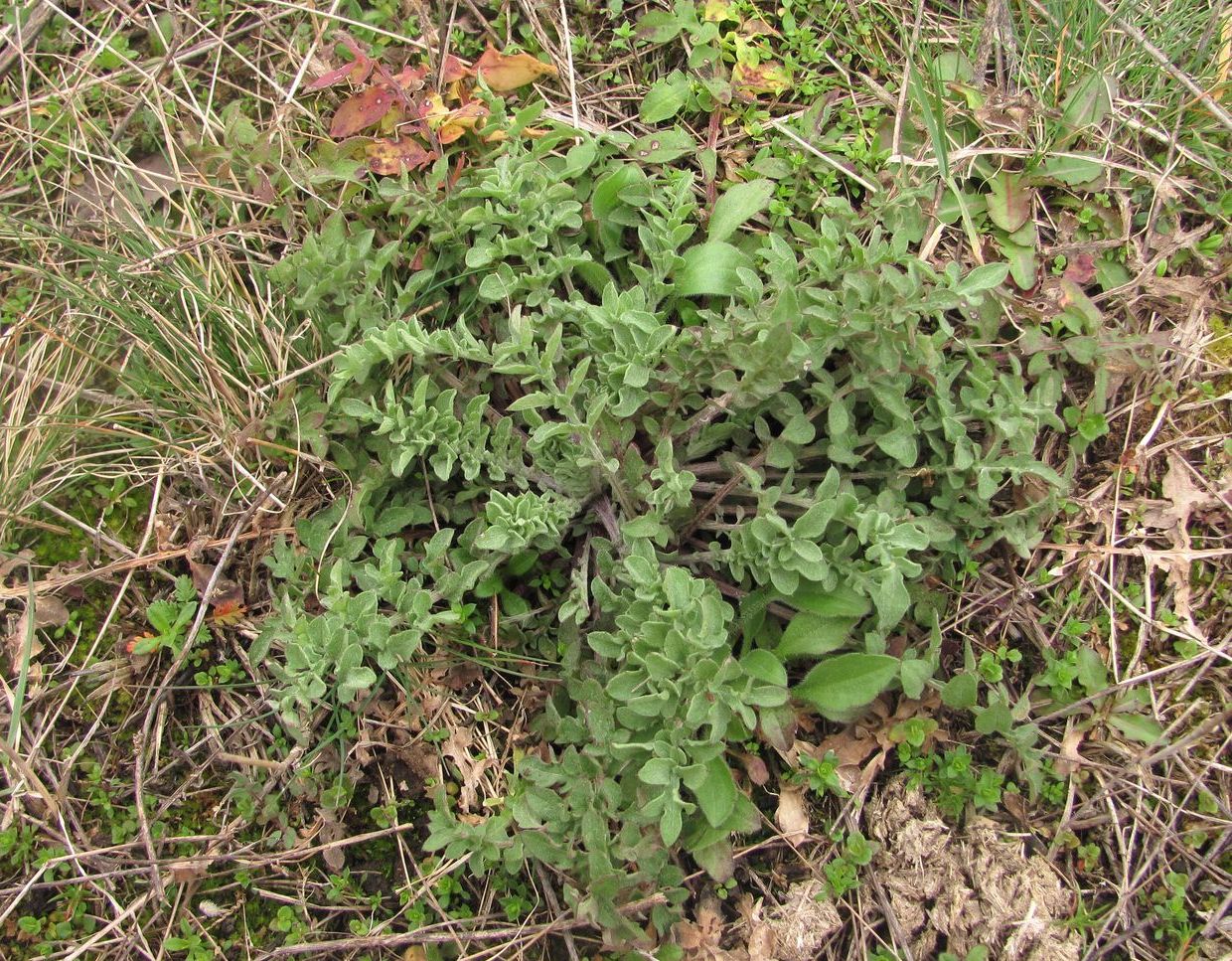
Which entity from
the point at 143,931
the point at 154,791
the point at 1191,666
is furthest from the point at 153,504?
the point at 1191,666

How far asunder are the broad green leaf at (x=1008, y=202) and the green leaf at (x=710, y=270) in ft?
2.76

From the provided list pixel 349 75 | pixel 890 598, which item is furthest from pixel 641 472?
pixel 349 75

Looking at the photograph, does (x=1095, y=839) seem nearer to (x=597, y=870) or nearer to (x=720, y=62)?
(x=597, y=870)

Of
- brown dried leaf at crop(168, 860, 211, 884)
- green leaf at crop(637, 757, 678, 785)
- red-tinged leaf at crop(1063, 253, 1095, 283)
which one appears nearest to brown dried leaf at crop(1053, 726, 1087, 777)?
green leaf at crop(637, 757, 678, 785)

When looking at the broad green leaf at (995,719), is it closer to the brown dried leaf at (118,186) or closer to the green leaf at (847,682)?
the green leaf at (847,682)

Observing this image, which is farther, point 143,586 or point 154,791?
point 143,586

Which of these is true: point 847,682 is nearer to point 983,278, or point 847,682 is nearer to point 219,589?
point 983,278

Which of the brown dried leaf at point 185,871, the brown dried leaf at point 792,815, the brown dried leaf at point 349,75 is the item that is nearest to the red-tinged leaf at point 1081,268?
the brown dried leaf at point 792,815

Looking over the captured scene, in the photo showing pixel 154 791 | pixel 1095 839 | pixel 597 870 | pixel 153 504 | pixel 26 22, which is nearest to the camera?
pixel 597 870

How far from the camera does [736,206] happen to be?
3094 millimetres

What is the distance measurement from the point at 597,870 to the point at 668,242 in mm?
1700

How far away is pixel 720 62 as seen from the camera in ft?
11.1

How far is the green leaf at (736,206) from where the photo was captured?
3066 mm

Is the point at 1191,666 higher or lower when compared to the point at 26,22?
lower
